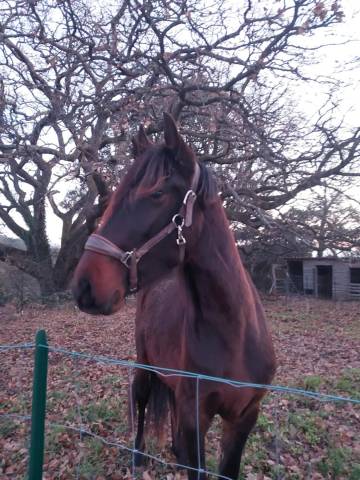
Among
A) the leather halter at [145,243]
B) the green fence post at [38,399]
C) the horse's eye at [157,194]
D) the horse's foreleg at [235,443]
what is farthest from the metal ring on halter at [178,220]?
the horse's foreleg at [235,443]

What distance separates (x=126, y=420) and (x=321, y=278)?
2107 cm

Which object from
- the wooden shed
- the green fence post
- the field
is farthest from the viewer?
the wooden shed

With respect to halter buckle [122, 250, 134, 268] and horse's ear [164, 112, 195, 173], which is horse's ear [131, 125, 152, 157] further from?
halter buckle [122, 250, 134, 268]

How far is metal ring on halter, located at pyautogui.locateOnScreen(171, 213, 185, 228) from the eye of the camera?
2.00 metres

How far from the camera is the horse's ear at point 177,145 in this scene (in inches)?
76.3

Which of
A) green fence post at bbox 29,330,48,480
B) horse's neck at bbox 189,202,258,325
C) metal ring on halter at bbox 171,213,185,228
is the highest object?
metal ring on halter at bbox 171,213,185,228

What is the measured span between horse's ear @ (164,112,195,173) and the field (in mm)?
1433

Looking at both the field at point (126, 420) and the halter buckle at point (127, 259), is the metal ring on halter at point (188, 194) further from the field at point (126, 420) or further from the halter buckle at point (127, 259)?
the field at point (126, 420)

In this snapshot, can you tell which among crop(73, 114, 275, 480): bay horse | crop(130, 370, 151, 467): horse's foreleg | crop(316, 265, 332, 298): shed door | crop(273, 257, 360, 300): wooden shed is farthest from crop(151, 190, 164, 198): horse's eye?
crop(316, 265, 332, 298): shed door

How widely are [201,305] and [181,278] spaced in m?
0.19

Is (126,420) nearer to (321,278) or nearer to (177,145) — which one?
(177,145)

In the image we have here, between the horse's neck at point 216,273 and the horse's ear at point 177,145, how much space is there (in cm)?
30

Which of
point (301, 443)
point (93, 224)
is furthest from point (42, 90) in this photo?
point (301, 443)

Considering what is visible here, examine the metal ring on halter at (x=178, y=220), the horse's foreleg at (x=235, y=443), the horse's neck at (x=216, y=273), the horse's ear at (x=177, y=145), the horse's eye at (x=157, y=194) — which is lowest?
the horse's foreleg at (x=235, y=443)
